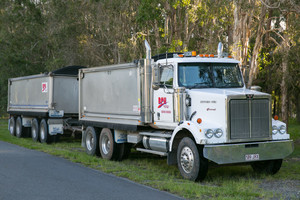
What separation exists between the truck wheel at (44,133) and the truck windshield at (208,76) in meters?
10.3

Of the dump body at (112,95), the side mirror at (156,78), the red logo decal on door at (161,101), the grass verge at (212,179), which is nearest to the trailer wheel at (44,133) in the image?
the dump body at (112,95)

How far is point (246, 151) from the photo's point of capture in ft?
31.7

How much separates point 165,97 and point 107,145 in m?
3.84

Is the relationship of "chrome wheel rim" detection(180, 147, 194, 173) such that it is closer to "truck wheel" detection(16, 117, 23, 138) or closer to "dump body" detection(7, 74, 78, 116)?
"dump body" detection(7, 74, 78, 116)

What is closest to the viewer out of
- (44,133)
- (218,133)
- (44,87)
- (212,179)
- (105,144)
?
(218,133)

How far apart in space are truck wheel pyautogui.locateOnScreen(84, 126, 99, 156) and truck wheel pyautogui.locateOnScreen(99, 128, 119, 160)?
1.04ft

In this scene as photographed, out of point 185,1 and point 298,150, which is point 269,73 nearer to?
point 185,1

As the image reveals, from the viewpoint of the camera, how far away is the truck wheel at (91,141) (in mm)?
14545

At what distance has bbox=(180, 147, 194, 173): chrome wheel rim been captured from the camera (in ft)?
32.1

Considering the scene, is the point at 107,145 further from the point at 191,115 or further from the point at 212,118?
the point at 212,118

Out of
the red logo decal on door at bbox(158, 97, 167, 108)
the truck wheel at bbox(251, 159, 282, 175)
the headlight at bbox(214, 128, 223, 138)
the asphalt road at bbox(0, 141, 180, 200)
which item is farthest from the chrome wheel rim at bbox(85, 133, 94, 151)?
the headlight at bbox(214, 128, 223, 138)

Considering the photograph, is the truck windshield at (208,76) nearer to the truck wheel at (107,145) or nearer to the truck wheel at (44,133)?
the truck wheel at (107,145)

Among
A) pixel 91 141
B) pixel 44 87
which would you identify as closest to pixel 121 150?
pixel 91 141

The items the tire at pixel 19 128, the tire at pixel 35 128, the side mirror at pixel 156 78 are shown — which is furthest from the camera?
the tire at pixel 19 128
